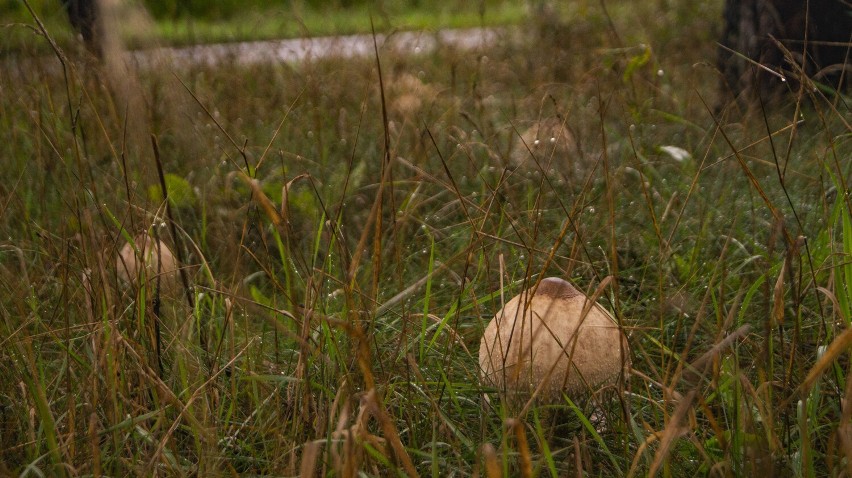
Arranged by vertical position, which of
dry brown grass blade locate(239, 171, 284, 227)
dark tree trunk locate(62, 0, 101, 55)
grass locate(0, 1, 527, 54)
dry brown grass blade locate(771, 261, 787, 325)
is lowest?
grass locate(0, 1, 527, 54)

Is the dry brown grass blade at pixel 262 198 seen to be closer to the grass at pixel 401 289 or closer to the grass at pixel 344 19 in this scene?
the grass at pixel 401 289

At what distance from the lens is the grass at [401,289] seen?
137 cm

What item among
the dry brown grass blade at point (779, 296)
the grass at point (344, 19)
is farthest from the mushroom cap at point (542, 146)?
the grass at point (344, 19)

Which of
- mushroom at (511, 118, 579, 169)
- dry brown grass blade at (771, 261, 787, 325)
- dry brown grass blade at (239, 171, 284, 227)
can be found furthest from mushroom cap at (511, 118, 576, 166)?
dry brown grass blade at (239, 171, 284, 227)

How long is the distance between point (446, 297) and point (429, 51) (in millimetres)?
4146

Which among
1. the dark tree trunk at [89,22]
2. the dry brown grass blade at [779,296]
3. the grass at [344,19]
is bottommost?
the grass at [344,19]

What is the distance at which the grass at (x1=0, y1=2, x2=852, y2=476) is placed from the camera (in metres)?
1.37

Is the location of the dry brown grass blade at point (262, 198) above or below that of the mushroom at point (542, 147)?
above

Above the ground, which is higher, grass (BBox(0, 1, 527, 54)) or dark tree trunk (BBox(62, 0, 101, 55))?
dark tree trunk (BBox(62, 0, 101, 55))

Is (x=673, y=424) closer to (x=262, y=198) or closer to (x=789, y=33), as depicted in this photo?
(x=262, y=198)

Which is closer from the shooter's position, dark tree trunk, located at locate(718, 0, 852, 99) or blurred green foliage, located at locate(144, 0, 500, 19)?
dark tree trunk, located at locate(718, 0, 852, 99)

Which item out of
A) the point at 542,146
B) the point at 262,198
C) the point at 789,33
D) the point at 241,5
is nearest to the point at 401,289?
the point at 262,198

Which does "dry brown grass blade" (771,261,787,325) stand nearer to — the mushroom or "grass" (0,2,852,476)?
"grass" (0,2,852,476)

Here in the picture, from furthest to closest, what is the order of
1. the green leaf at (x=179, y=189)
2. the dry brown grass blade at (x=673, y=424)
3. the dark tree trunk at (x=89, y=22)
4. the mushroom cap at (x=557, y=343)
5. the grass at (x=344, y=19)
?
the grass at (x=344, y=19) → the dark tree trunk at (x=89, y=22) → the green leaf at (x=179, y=189) → the mushroom cap at (x=557, y=343) → the dry brown grass blade at (x=673, y=424)
